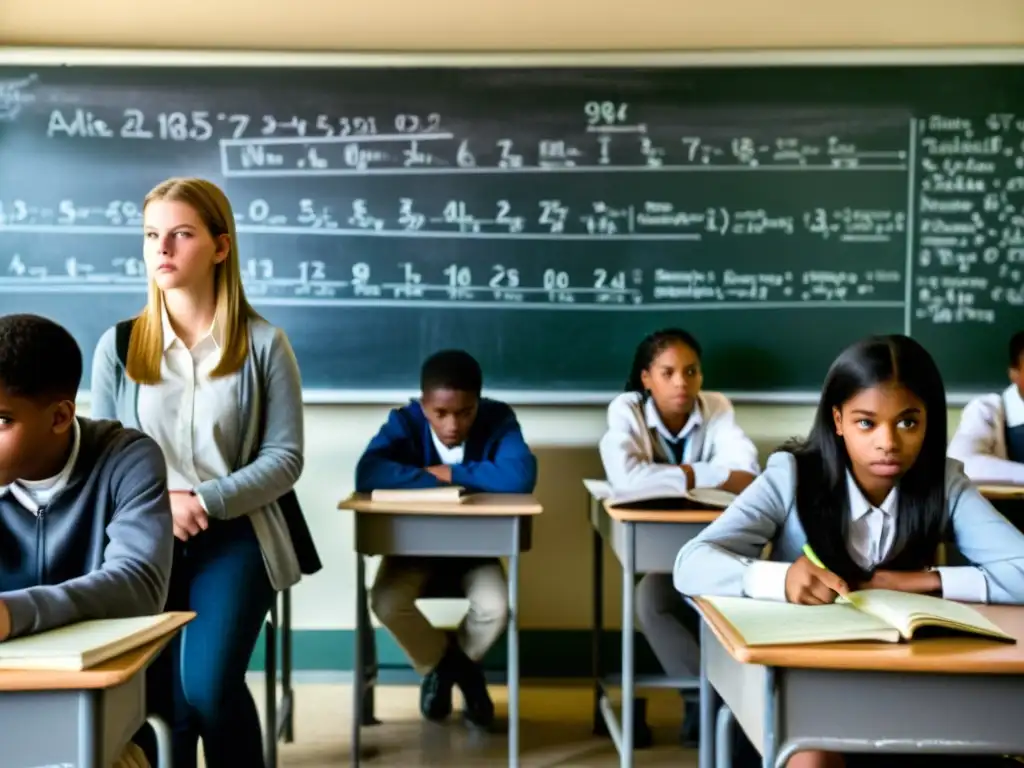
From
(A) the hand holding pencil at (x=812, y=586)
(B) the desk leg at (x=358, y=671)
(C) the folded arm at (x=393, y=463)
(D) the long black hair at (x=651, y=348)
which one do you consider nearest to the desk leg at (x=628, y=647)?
(C) the folded arm at (x=393, y=463)

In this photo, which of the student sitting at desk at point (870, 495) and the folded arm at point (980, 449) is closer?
the student sitting at desk at point (870, 495)

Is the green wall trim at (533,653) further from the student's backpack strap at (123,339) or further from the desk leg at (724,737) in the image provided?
→ the desk leg at (724,737)

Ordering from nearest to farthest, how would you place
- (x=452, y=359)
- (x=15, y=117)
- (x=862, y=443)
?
(x=862, y=443) < (x=452, y=359) < (x=15, y=117)

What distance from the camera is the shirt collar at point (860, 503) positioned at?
71.4 inches

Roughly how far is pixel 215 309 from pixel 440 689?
1.40 meters

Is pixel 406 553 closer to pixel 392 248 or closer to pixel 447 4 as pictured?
pixel 392 248

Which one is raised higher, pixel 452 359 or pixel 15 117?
pixel 15 117

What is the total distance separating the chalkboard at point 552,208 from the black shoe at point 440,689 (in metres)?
0.99

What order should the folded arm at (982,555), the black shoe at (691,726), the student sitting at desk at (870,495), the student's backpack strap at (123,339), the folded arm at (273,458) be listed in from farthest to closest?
the black shoe at (691,726), the student's backpack strap at (123,339), the folded arm at (273,458), the student sitting at desk at (870,495), the folded arm at (982,555)

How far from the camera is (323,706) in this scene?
3.16m

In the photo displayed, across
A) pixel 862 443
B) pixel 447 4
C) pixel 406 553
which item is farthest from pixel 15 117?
pixel 862 443

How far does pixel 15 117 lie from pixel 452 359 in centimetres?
184

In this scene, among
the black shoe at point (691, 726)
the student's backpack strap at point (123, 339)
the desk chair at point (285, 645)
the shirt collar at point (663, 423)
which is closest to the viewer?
the student's backpack strap at point (123, 339)

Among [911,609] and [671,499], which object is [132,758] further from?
[671,499]
